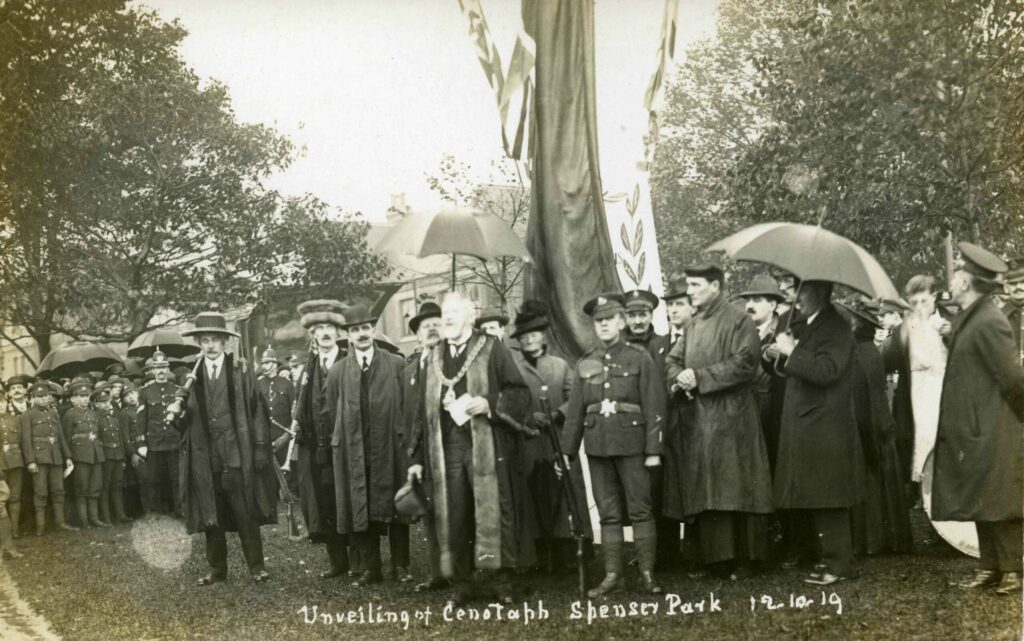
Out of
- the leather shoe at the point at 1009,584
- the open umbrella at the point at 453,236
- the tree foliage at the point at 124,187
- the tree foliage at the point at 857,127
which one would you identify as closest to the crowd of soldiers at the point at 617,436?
the leather shoe at the point at 1009,584

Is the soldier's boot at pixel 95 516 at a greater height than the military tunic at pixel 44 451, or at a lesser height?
lesser

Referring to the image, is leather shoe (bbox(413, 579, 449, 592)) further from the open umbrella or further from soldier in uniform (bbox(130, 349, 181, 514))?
soldier in uniform (bbox(130, 349, 181, 514))

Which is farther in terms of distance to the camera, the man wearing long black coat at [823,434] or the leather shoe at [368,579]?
the leather shoe at [368,579]

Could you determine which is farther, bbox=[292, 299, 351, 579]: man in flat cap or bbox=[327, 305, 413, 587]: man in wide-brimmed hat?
bbox=[292, 299, 351, 579]: man in flat cap

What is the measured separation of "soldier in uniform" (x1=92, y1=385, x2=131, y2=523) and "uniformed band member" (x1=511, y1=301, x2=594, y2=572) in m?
2.97

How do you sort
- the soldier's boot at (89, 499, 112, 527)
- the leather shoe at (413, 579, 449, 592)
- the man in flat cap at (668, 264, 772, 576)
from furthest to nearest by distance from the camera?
the soldier's boot at (89, 499, 112, 527)
the leather shoe at (413, 579, 449, 592)
the man in flat cap at (668, 264, 772, 576)

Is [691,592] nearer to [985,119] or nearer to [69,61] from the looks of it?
[985,119]

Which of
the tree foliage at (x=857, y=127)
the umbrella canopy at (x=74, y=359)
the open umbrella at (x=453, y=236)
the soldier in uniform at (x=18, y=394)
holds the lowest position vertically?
the soldier in uniform at (x=18, y=394)

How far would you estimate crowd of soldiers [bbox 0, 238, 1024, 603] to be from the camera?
5641 millimetres

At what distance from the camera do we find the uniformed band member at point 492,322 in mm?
6605

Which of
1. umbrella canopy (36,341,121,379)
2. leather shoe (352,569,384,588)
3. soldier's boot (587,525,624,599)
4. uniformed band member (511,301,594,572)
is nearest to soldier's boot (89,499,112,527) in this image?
umbrella canopy (36,341,121,379)

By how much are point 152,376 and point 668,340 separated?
4.04m

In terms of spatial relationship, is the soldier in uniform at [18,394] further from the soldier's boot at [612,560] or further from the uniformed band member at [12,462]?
the soldier's boot at [612,560]

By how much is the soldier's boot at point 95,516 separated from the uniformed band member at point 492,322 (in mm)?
3045
